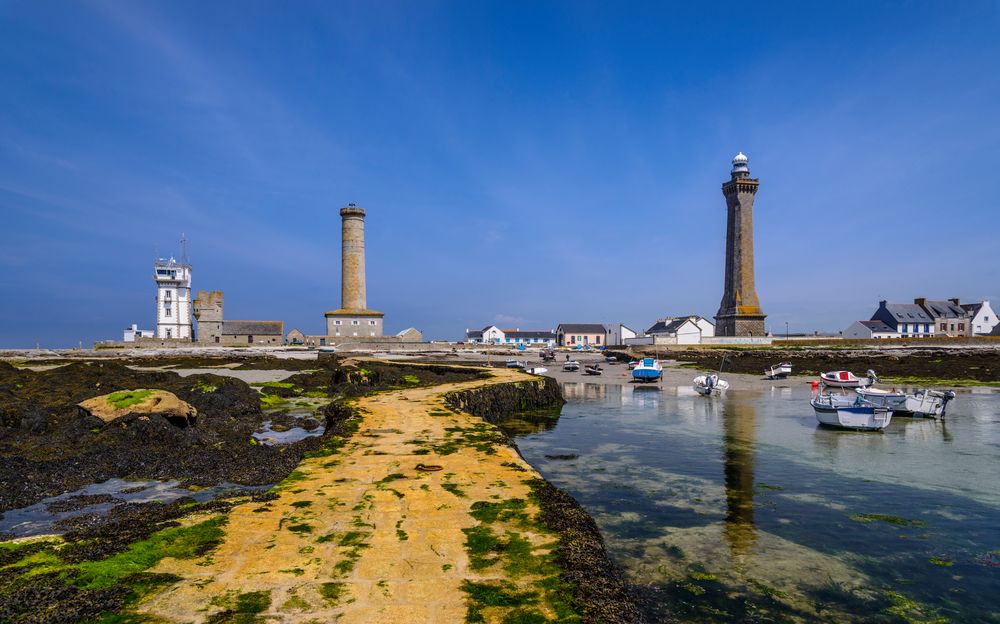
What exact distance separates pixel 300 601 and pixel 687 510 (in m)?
8.27

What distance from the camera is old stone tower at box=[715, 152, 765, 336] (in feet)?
241

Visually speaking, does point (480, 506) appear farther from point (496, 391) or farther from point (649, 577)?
point (496, 391)

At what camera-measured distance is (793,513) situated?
10.6 m

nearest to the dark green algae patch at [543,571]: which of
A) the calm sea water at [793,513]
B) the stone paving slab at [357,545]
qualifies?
the stone paving slab at [357,545]

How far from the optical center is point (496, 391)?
23984 millimetres

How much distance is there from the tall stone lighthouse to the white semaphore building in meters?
38.0

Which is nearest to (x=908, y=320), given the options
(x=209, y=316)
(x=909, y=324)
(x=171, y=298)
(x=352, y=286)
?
(x=909, y=324)

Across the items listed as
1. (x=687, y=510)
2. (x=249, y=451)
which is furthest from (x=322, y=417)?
(x=687, y=510)

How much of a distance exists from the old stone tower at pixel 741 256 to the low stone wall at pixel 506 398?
176ft

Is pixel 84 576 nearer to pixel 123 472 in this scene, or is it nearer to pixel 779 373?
pixel 123 472

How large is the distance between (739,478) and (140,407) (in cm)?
1665

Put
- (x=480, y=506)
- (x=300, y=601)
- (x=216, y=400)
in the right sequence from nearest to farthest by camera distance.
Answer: (x=300, y=601)
(x=480, y=506)
(x=216, y=400)

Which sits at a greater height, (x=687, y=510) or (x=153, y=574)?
(x=153, y=574)

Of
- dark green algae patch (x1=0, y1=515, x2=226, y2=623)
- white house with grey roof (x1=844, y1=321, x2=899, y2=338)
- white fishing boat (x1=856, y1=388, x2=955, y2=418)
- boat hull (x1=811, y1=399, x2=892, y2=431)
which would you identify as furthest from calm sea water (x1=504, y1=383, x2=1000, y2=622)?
white house with grey roof (x1=844, y1=321, x2=899, y2=338)
